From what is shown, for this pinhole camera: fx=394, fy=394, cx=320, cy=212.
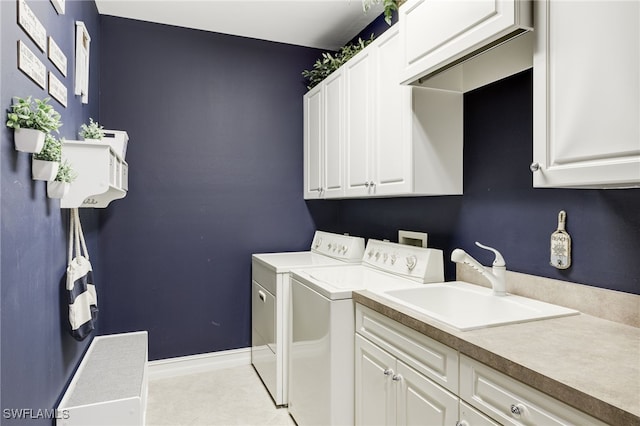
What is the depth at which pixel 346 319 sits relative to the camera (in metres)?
1.84

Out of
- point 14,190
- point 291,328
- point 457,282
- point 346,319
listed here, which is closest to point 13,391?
point 14,190

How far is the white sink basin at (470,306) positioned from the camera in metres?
1.34

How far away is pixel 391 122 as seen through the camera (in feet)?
6.78

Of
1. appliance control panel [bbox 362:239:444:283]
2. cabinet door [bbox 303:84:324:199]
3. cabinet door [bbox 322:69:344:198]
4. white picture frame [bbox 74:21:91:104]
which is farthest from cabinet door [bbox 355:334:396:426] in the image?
white picture frame [bbox 74:21:91:104]

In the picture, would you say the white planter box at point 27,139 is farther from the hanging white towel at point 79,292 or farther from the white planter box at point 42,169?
the hanging white towel at point 79,292

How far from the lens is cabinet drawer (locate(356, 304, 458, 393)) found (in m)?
1.25

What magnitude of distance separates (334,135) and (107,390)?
1950 millimetres

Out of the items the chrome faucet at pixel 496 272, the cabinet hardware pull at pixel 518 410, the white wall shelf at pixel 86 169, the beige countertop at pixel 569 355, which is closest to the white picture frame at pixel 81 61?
the white wall shelf at pixel 86 169

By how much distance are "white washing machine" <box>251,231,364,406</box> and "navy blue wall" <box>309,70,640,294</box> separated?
24.4 inches

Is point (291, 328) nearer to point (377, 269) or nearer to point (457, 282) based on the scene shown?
point (377, 269)

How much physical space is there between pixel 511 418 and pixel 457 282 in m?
1.00

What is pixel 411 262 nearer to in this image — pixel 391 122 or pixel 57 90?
pixel 391 122

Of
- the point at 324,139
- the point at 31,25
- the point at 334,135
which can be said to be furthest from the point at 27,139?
the point at 324,139

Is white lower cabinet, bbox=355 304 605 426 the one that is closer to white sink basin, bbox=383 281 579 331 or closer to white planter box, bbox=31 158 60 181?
white sink basin, bbox=383 281 579 331
